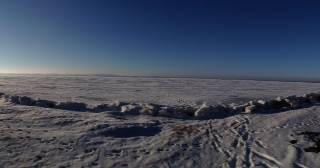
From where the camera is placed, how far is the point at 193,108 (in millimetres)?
10719

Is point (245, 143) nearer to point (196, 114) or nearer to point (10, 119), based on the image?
point (196, 114)

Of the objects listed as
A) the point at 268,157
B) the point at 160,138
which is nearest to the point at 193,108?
the point at 160,138

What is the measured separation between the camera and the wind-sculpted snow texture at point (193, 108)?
33.6ft

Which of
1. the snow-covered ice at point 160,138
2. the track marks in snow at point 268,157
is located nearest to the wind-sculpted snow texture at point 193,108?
the snow-covered ice at point 160,138

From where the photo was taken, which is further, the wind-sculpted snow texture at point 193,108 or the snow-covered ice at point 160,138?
the wind-sculpted snow texture at point 193,108

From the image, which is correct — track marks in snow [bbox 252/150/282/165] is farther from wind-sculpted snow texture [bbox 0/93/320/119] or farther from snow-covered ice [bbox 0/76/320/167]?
wind-sculpted snow texture [bbox 0/93/320/119]

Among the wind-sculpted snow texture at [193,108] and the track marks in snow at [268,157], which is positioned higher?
the wind-sculpted snow texture at [193,108]

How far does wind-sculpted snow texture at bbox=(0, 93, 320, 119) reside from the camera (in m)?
10.2

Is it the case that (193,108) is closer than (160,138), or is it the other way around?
(160,138)

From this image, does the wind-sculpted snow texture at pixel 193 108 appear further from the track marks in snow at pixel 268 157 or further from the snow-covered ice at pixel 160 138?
the track marks in snow at pixel 268 157

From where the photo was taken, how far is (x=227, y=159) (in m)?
5.49

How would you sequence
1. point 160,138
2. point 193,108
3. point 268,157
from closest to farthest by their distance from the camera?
point 268,157 < point 160,138 < point 193,108

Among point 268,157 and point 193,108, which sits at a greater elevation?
point 193,108

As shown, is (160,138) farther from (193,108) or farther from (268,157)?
(193,108)
